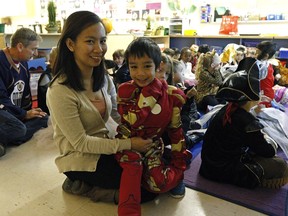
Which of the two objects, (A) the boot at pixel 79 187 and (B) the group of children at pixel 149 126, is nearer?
(B) the group of children at pixel 149 126

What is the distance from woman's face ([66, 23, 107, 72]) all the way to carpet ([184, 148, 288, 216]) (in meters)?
0.79

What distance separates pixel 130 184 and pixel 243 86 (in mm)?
688

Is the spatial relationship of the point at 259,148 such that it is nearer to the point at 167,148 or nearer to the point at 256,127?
the point at 256,127

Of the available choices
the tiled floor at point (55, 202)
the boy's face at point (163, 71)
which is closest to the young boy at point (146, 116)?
the tiled floor at point (55, 202)

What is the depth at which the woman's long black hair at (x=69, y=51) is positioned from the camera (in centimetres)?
110

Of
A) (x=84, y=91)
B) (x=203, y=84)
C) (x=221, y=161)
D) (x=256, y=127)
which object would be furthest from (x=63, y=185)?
(x=203, y=84)

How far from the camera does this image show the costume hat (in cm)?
126

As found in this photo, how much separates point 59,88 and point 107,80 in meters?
0.33

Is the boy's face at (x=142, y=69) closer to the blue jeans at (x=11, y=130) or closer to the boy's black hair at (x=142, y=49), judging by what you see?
the boy's black hair at (x=142, y=49)

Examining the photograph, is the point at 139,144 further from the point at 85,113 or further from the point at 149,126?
the point at 85,113

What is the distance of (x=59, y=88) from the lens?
3.67 feet

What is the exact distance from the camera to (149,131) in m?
1.19

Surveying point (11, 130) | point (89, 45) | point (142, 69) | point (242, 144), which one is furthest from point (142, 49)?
point (11, 130)

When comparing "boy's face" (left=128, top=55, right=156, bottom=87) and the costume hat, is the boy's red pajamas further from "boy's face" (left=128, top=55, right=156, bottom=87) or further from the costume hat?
the costume hat
